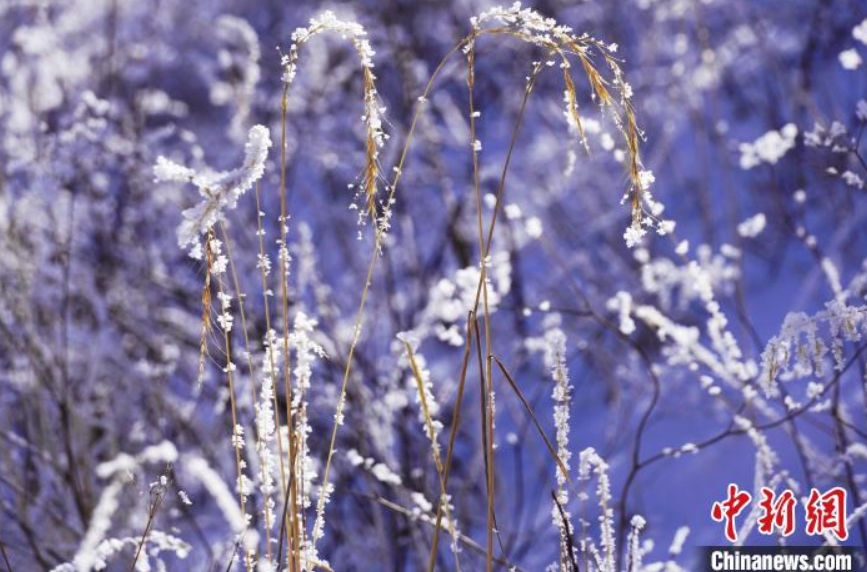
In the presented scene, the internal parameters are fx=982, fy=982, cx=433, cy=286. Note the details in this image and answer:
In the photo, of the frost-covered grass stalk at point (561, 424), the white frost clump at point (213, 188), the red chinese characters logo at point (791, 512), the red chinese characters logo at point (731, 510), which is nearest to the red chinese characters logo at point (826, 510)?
the red chinese characters logo at point (791, 512)

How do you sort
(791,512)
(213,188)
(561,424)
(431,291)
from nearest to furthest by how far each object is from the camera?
(213,188) < (561,424) < (791,512) < (431,291)

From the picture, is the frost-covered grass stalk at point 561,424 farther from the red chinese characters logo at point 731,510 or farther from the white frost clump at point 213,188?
the red chinese characters logo at point 731,510

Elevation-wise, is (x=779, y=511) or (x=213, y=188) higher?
(x=779, y=511)

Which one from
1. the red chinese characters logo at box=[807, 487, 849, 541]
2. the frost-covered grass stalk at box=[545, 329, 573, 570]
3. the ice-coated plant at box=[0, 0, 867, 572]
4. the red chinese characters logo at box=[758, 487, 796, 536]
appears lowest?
the frost-covered grass stalk at box=[545, 329, 573, 570]

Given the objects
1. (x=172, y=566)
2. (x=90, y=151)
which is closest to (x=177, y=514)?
(x=172, y=566)

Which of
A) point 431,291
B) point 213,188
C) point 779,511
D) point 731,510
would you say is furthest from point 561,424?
point 431,291

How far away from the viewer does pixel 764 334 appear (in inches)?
165

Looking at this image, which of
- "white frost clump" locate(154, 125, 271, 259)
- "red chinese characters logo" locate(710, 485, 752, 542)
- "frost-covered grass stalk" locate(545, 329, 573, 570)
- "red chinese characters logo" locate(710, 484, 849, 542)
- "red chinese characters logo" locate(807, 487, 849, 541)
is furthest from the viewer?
"red chinese characters logo" locate(710, 485, 752, 542)

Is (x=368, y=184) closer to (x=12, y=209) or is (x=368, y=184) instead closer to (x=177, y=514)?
(x=177, y=514)

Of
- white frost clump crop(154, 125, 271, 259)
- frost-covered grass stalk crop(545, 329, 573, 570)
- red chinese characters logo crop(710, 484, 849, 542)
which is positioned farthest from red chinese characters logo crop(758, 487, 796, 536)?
white frost clump crop(154, 125, 271, 259)

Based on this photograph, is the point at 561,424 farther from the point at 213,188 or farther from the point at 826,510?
the point at 826,510

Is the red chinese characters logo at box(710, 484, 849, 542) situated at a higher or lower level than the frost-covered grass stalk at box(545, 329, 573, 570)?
higher

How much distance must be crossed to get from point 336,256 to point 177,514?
2851 millimetres

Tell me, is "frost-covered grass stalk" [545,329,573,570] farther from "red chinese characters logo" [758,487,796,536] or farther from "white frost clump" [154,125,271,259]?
"red chinese characters logo" [758,487,796,536]
